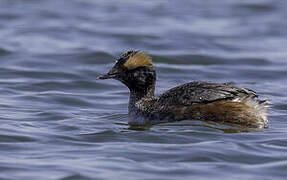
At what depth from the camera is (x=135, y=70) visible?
1220 centimetres

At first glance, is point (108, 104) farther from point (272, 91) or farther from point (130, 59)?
point (272, 91)

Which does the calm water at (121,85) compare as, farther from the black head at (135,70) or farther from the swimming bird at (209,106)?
the black head at (135,70)

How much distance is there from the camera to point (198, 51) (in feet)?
62.6

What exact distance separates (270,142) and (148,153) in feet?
5.58

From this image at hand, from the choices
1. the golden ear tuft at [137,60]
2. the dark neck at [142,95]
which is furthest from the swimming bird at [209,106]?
the dark neck at [142,95]

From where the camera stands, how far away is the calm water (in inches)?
385

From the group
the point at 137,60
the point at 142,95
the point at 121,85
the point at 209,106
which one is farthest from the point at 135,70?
the point at 121,85

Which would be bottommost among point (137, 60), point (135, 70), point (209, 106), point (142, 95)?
point (209, 106)

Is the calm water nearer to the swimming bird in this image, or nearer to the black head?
the swimming bird

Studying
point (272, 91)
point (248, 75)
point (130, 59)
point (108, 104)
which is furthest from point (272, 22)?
point (130, 59)

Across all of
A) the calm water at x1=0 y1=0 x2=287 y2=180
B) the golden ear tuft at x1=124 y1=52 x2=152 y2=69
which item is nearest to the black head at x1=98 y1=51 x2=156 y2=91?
the golden ear tuft at x1=124 y1=52 x2=152 y2=69

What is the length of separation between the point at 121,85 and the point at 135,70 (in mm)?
3735

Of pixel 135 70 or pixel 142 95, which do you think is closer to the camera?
pixel 135 70

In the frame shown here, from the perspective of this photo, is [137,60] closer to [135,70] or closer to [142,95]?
[135,70]
